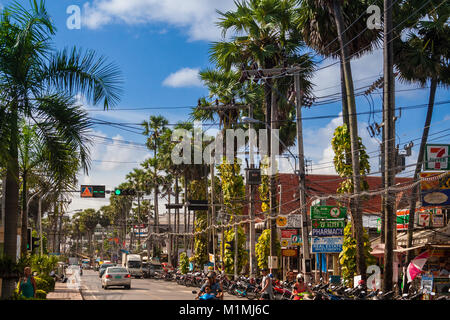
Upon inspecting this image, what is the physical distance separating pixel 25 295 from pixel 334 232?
51.6ft

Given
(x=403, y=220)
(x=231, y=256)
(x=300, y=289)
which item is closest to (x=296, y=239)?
(x=231, y=256)

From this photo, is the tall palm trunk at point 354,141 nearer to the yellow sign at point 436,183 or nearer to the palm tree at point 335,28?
the palm tree at point 335,28

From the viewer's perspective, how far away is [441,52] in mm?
30359

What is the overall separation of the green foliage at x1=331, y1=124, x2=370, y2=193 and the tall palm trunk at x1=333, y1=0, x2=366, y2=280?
1.80 feet

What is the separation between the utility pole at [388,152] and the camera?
21.2 metres

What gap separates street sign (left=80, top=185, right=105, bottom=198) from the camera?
40.2 meters

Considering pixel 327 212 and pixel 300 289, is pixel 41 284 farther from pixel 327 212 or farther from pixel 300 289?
pixel 327 212

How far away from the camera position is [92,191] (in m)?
40.6

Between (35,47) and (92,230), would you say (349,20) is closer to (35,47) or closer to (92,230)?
(35,47)

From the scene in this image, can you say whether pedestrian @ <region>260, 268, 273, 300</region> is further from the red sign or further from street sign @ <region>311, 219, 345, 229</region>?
the red sign

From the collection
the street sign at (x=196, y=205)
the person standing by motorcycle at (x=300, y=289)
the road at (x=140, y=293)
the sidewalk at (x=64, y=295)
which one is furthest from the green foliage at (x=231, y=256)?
the person standing by motorcycle at (x=300, y=289)

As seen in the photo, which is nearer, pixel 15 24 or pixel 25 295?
pixel 15 24

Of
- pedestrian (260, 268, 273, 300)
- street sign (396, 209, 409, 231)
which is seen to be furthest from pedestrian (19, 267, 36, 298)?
street sign (396, 209, 409, 231)

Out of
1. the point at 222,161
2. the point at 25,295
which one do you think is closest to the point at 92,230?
the point at 222,161
